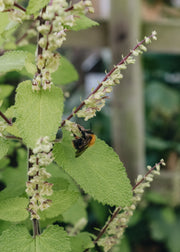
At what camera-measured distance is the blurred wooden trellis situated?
1991mm

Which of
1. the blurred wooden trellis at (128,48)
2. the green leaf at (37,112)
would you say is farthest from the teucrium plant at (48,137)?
the blurred wooden trellis at (128,48)

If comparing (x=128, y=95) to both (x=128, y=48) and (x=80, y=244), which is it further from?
(x=80, y=244)

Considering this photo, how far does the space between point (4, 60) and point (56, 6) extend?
0.15 meters

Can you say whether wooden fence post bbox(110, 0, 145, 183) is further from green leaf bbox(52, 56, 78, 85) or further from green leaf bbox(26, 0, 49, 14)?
green leaf bbox(26, 0, 49, 14)

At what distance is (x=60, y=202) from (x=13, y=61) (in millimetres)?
221

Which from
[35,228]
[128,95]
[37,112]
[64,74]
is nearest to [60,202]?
[35,228]

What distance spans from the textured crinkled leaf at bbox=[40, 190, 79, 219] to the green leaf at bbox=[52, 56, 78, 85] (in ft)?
0.85

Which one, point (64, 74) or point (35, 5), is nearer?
point (35, 5)

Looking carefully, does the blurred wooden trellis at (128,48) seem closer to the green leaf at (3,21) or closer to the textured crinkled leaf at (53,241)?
the green leaf at (3,21)

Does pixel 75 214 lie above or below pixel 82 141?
below

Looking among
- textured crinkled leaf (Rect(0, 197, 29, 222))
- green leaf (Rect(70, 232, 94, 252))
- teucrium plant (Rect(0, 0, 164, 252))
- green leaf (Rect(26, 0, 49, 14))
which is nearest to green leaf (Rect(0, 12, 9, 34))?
teucrium plant (Rect(0, 0, 164, 252))

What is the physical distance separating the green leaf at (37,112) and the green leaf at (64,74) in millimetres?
241

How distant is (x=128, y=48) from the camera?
1967 mm

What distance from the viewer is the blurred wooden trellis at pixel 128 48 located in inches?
78.4
